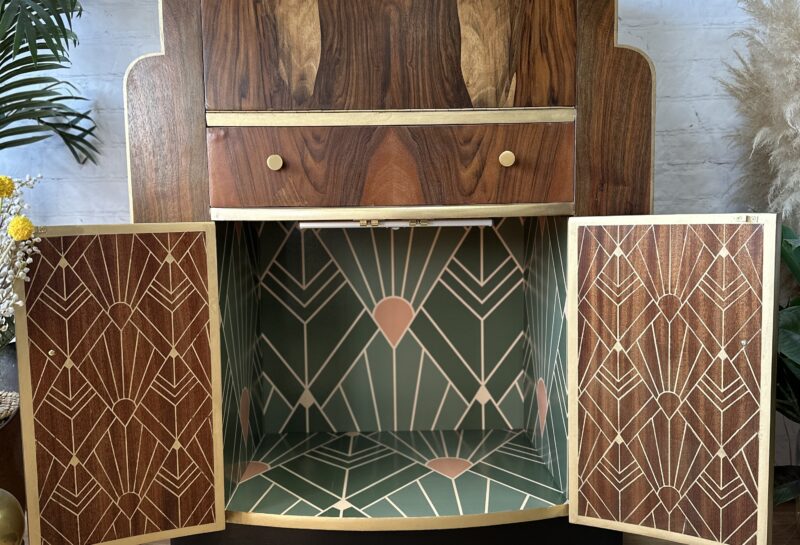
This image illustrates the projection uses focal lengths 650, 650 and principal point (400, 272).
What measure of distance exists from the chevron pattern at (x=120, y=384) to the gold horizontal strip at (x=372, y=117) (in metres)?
0.25

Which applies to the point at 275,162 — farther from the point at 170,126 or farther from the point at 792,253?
the point at 792,253

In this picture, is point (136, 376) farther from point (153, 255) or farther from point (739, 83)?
point (739, 83)

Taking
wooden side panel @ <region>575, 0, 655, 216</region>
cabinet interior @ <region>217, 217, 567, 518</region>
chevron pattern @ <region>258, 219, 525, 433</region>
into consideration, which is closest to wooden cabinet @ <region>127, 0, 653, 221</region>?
wooden side panel @ <region>575, 0, 655, 216</region>

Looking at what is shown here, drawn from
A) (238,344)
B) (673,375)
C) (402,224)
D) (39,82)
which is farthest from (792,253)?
(39,82)

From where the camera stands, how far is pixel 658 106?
1871 mm

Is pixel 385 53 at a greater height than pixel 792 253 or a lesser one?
greater

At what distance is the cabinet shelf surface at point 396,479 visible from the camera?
1432mm

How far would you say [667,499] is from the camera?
4.26 feet

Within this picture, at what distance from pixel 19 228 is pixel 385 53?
767mm

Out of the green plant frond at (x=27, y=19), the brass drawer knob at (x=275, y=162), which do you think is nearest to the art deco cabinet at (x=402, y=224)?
the brass drawer knob at (x=275, y=162)

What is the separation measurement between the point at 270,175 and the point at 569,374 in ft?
2.47

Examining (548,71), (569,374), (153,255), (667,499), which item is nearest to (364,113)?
(548,71)

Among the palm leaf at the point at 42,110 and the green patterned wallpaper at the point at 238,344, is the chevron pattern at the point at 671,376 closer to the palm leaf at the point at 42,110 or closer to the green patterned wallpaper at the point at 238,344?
the green patterned wallpaper at the point at 238,344

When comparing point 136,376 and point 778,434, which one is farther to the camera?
point 778,434
